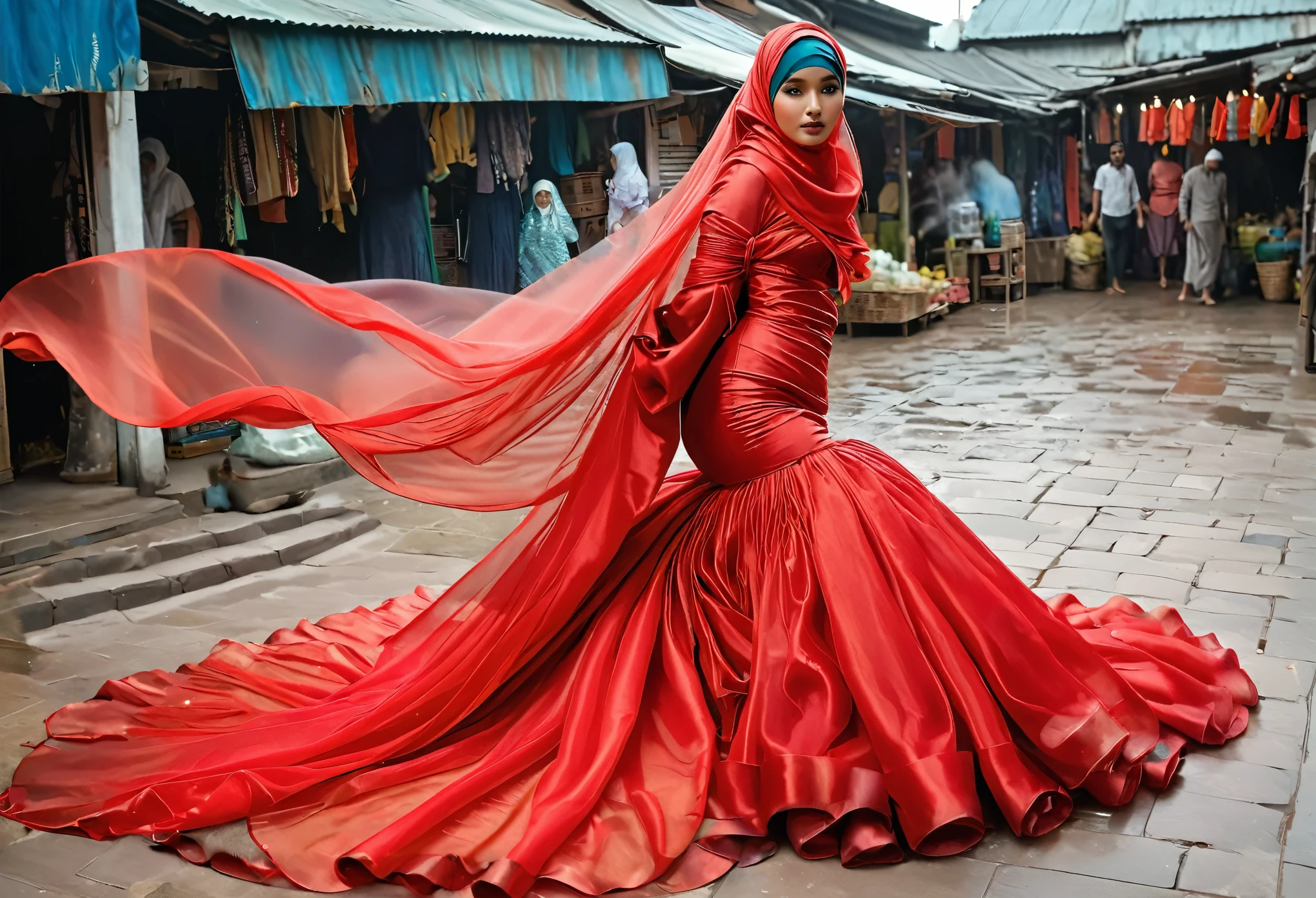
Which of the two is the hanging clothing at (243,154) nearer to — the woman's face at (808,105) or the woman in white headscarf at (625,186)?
the woman in white headscarf at (625,186)

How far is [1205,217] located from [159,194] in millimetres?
12394

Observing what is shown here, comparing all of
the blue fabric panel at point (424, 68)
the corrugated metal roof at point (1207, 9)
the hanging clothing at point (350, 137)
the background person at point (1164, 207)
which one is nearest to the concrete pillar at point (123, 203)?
the blue fabric panel at point (424, 68)

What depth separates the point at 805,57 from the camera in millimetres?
3334

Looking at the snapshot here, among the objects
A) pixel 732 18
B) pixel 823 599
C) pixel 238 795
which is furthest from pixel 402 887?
pixel 732 18

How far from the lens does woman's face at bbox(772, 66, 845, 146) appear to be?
3.35 m

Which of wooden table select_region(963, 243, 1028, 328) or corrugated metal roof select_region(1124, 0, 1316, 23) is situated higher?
corrugated metal roof select_region(1124, 0, 1316, 23)

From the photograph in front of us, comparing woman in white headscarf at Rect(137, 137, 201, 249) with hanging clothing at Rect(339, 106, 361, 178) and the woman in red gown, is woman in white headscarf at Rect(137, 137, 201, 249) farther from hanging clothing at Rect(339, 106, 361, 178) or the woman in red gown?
the woman in red gown

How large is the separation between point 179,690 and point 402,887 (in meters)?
1.33

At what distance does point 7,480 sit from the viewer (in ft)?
21.9

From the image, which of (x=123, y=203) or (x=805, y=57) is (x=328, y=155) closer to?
(x=123, y=203)

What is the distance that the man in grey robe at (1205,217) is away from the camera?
15.2 metres

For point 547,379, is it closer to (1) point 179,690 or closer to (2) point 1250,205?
(1) point 179,690

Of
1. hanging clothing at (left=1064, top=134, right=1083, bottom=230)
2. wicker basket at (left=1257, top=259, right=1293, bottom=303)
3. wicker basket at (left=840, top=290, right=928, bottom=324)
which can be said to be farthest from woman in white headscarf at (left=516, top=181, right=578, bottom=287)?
hanging clothing at (left=1064, top=134, right=1083, bottom=230)

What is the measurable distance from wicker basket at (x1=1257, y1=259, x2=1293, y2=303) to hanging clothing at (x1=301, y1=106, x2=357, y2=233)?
464 inches
